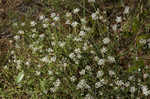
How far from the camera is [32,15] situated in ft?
7.70

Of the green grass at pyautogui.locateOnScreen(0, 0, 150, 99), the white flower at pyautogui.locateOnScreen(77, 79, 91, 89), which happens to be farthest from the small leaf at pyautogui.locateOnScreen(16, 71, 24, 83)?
the white flower at pyautogui.locateOnScreen(77, 79, 91, 89)

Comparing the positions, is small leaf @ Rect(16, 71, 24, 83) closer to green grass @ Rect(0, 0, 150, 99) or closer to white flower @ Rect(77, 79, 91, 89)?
green grass @ Rect(0, 0, 150, 99)

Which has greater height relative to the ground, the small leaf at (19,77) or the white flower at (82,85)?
the small leaf at (19,77)

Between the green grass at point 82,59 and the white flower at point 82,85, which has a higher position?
the green grass at point 82,59

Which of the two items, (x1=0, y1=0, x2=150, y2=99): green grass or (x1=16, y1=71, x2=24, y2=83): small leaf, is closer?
(x1=0, y1=0, x2=150, y2=99): green grass

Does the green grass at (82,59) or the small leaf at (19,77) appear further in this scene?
the small leaf at (19,77)

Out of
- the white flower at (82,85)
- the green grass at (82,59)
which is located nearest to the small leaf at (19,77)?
the green grass at (82,59)

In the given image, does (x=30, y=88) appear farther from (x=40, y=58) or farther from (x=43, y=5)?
(x=43, y=5)

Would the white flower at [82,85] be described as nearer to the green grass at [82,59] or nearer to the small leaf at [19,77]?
the green grass at [82,59]

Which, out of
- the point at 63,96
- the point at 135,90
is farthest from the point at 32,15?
the point at 135,90

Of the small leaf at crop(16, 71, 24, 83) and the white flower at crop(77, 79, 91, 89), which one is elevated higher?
the small leaf at crop(16, 71, 24, 83)

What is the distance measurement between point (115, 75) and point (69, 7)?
2.93 feet

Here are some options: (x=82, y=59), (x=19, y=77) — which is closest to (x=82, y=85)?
(x=82, y=59)

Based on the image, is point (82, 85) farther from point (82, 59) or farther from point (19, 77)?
point (19, 77)
